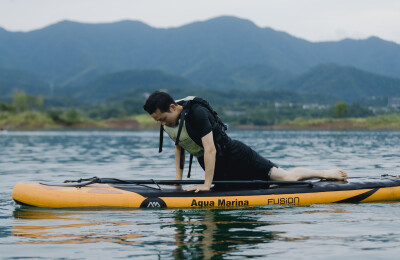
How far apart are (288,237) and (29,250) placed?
3.55 m

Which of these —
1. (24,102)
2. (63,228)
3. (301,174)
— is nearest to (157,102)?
(63,228)

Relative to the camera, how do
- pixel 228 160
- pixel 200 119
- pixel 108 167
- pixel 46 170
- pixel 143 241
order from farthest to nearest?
1. pixel 108 167
2. pixel 46 170
3. pixel 228 160
4. pixel 200 119
5. pixel 143 241

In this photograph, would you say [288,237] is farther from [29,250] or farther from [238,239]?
[29,250]

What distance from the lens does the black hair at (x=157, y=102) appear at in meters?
8.59

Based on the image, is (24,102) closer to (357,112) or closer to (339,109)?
(339,109)

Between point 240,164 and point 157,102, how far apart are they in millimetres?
2126

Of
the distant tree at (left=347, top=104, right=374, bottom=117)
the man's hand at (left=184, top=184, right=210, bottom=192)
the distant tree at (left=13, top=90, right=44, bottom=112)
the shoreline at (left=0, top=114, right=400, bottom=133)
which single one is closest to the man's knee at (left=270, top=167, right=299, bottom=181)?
the man's hand at (left=184, top=184, right=210, bottom=192)

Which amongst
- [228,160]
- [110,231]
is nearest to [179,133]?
[228,160]

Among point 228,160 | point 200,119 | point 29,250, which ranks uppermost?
point 200,119

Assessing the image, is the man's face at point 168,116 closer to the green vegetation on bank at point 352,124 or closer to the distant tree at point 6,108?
the green vegetation on bank at point 352,124

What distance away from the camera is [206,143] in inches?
352

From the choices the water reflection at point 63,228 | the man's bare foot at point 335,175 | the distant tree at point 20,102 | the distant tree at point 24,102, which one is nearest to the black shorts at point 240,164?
the man's bare foot at point 335,175

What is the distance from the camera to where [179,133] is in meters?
9.02

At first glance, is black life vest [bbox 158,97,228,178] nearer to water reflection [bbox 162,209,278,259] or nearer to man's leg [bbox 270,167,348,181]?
water reflection [bbox 162,209,278,259]
